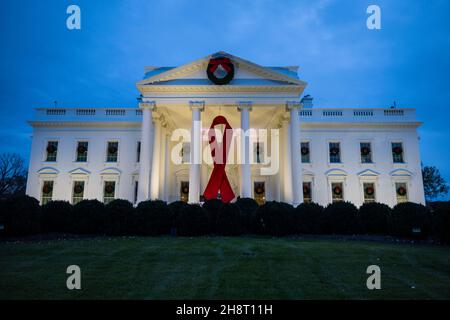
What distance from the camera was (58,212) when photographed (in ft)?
56.4

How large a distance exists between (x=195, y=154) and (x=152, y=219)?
8.23 meters

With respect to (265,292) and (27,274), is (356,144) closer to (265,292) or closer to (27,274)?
(265,292)

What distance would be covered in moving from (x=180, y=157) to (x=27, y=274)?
23458 mm

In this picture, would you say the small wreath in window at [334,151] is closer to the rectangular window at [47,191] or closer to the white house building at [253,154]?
the white house building at [253,154]

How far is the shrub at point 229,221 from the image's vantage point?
54.2 ft

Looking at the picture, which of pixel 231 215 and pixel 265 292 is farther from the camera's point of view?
pixel 231 215

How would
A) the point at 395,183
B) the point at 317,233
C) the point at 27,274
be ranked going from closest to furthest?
the point at 27,274
the point at 317,233
the point at 395,183

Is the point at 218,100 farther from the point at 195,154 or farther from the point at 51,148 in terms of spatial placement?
the point at 51,148

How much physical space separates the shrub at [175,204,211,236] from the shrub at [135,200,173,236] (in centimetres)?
84

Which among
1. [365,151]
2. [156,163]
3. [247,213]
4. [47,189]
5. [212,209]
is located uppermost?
[365,151]

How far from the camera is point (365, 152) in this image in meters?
30.3

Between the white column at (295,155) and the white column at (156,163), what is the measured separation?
36.1 feet

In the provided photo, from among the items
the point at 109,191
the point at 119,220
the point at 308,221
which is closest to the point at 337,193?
the point at 308,221
